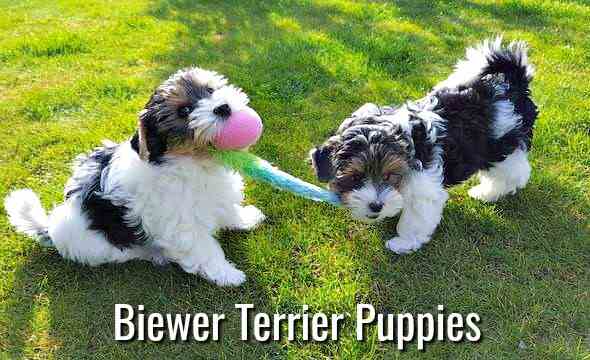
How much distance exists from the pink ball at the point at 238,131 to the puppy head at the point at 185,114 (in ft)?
0.12

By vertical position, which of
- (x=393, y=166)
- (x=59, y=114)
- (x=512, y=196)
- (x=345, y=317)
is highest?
(x=393, y=166)

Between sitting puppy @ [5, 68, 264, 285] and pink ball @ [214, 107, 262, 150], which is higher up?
pink ball @ [214, 107, 262, 150]

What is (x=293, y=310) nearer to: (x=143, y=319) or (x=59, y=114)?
(x=143, y=319)

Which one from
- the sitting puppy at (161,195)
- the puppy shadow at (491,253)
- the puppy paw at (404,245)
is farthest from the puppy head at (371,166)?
the sitting puppy at (161,195)

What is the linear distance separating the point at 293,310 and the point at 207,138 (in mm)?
1526

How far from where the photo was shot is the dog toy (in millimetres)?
3811

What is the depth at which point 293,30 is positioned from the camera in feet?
29.0

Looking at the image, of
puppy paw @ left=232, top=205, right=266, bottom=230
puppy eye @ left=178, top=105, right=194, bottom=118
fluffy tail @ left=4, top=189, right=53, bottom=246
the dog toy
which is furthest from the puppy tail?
fluffy tail @ left=4, top=189, right=53, bottom=246

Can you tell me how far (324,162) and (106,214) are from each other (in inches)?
69.3

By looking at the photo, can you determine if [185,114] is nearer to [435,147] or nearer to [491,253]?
[435,147]

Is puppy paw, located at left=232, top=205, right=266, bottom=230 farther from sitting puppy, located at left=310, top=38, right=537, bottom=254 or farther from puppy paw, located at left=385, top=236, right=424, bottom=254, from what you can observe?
puppy paw, located at left=385, top=236, right=424, bottom=254

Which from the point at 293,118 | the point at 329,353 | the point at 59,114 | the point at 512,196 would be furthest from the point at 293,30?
the point at 329,353

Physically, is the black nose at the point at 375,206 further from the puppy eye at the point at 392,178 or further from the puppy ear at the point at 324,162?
the puppy ear at the point at 324,162

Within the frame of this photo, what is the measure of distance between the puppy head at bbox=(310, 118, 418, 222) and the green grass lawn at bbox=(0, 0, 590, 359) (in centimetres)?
72
